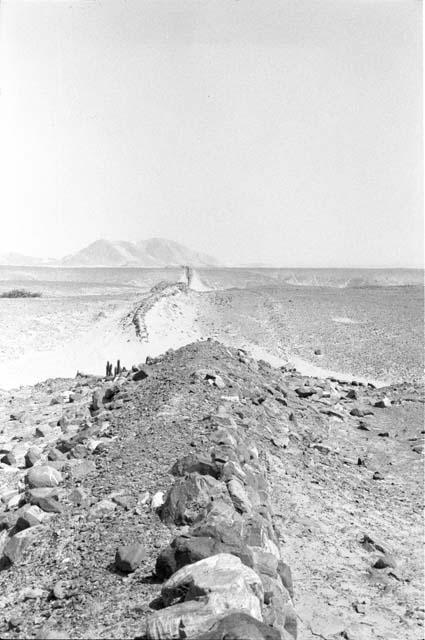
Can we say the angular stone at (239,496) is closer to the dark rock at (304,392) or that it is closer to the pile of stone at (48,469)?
the pile of stone at (48,469)

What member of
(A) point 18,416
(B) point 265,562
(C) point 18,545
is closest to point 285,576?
(B) point 265,562

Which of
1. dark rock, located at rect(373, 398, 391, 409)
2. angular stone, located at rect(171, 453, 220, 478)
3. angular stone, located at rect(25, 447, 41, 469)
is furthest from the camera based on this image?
dark rock, located at rect(373, 398, 391, 409)

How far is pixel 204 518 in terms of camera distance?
5773 millimetres

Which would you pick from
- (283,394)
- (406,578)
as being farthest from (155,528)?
(283,394)

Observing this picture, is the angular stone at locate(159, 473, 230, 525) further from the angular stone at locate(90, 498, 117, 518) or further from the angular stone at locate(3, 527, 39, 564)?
the angular stone at locate(3, 527, 39, 564)

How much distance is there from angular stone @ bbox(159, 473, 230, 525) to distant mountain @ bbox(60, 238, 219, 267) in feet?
452

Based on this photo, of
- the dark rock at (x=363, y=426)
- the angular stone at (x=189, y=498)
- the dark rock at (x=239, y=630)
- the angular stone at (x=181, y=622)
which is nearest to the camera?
the dark rock at (x=239, y=630)

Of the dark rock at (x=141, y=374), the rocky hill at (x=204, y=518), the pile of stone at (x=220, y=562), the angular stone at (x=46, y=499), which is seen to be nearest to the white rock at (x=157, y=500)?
the rocky hill at (x=204, y=518)

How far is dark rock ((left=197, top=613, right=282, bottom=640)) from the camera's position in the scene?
375 cm

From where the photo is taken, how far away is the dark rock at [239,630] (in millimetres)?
3752

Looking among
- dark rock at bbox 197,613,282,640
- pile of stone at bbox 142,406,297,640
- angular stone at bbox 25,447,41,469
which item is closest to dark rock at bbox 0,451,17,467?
angular stone at bbox 25,447,41,469

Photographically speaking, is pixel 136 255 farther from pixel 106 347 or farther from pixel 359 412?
pixel 359 412

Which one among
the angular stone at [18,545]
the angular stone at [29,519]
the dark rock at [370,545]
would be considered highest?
the angular stone at [29,519]

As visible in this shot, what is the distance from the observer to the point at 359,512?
862 centimetres
